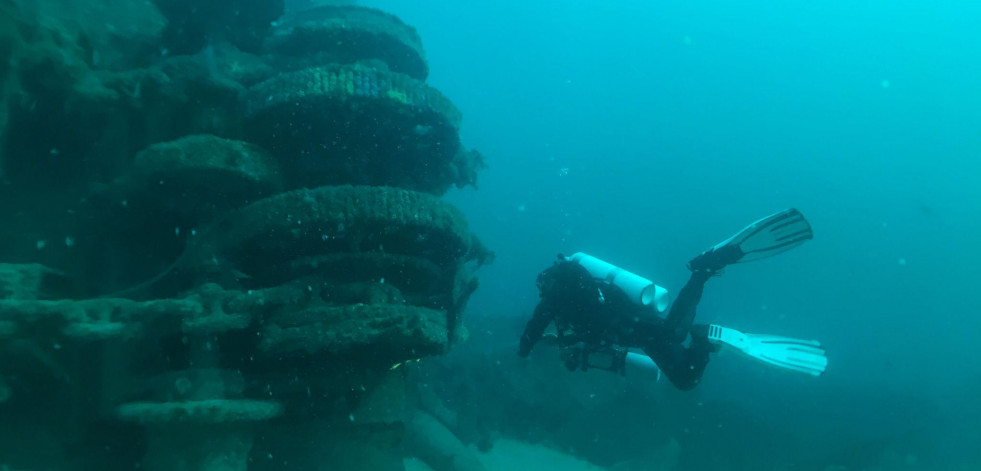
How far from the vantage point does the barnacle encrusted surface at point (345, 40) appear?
6504 mm

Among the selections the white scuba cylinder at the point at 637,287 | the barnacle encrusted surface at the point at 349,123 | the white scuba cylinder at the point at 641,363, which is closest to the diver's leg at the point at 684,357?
the white scuba cylinder at the point at 637,287

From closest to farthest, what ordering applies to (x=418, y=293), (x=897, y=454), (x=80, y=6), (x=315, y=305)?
(x=315, y=305)
(x=418, y=293)
(x=80, y=6)
(x=897, y=454)

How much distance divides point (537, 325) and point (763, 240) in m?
3.17

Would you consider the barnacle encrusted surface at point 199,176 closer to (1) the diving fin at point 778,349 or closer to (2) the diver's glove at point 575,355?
(2) the diver's glove at point 575,355

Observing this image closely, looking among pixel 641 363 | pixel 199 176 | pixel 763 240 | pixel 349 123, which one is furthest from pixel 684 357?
pixel 199 176

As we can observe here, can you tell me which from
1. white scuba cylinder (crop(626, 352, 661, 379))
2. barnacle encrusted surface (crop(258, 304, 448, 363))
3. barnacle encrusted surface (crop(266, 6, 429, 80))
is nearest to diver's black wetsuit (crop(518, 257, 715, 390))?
white scuba cylinder (crop(626, 352, 661, 379))

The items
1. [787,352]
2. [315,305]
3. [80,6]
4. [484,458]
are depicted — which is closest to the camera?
[315,305]

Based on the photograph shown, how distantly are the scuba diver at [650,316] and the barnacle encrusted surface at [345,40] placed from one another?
329cm

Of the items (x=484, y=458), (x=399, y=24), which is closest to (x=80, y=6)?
(x=399, y=24)

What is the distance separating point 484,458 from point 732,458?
726 cm

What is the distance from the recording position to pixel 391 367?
4680mm

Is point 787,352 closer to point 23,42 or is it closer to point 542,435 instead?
point 542,435

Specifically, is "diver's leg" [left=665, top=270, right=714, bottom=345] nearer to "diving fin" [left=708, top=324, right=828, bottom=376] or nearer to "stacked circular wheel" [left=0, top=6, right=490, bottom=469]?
"diving fin" [left=708, top=324, right=828, bottom=376]

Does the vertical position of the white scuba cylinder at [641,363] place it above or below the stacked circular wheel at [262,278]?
below
